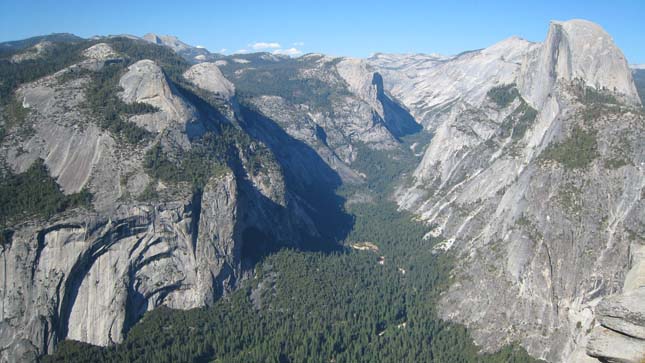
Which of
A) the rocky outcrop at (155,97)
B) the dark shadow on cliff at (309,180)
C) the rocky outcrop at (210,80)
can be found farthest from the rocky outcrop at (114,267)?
the rocky outcrop at (210,80)

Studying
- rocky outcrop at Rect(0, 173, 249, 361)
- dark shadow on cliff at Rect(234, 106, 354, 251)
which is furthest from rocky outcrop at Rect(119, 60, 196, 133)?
dark shadow on cliff at Rect(234, 106, 354, 251)

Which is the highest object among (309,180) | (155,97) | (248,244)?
(155,97)

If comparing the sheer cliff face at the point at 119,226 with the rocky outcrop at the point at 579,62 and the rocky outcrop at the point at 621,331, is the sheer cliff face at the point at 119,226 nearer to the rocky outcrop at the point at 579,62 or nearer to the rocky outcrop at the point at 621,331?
the rocky outcrop at the point at 621,331

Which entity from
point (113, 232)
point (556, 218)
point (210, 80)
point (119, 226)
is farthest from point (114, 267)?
point (210, 80)

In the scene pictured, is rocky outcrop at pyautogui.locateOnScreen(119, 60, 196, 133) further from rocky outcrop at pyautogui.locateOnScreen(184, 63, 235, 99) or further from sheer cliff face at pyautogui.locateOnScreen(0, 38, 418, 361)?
rocky outcrop at pyautogui.locateOnScreen(184, 63, 235, 99)

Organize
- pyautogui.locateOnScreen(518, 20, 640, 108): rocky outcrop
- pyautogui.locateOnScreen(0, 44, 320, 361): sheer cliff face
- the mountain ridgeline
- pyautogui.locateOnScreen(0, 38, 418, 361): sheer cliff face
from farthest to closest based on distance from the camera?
pyautogui.locateOnScreen(518, 20, 640, 108): rocky outcrop
the mountain ridgeline
pyautogui.locateOnScreen(0, 38, 418, 361): sheer cliff face
pyautogui.locateOnScreen(0, 44, 320, 361): sheer cliff face

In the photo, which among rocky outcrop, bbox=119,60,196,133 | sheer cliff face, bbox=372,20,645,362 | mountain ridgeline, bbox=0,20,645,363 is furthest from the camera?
rocky outcrop, bbox=119,60,196,133

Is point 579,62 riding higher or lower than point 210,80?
higher

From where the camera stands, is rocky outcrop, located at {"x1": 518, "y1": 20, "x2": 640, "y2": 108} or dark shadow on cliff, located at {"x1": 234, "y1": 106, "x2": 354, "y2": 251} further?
dark shadow on cliff, located at {"x1": 234, "y1": 106, "x2": 354, "y2": 251}

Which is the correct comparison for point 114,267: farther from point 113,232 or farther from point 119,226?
point 119,226

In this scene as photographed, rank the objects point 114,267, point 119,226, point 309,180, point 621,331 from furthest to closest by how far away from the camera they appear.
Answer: point 309,180
point 119,226
point 114,267
point 621,331
